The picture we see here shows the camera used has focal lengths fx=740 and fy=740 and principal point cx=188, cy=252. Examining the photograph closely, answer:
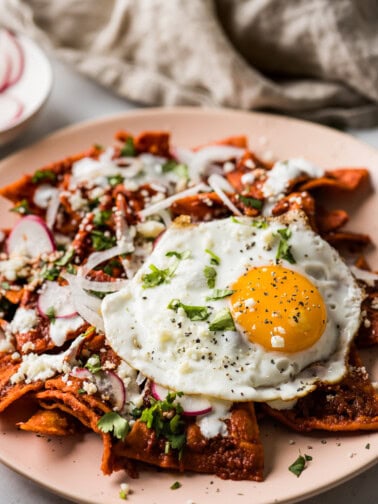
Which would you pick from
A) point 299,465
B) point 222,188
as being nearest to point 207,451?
point 299,465

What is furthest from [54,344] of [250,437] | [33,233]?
[250,437]

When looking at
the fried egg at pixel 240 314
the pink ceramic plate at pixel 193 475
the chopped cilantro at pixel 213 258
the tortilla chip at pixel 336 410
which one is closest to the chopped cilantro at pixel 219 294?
the fried egg at pixel 240 314

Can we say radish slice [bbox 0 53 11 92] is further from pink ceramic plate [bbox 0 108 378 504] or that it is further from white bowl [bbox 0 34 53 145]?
pink ceramic plate [bbox 0 108 378 504]

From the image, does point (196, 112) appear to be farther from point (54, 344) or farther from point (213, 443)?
point (213, 443)

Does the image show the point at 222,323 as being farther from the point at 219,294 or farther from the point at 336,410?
the point at 336,410

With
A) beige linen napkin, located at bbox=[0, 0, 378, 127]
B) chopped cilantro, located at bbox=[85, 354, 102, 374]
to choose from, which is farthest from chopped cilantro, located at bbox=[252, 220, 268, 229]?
beige linen napkin, located at bbox=[0, 0, 378, 127]

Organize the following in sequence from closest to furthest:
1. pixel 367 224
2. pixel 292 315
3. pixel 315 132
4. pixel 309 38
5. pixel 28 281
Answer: pixel 292 315
pixel 28 281
pixel 367 224
pixel 315 132
pixel 309 38
